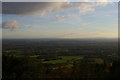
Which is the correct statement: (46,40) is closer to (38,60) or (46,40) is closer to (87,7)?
(38,60)

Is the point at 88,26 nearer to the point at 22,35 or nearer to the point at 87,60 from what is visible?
the point at 87,60

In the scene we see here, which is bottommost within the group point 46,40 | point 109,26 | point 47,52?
point 47,52

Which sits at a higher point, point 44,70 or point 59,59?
point 59,59

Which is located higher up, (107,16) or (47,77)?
(107,16)

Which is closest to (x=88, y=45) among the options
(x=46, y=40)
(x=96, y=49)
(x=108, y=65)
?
(x=96, y=49)
